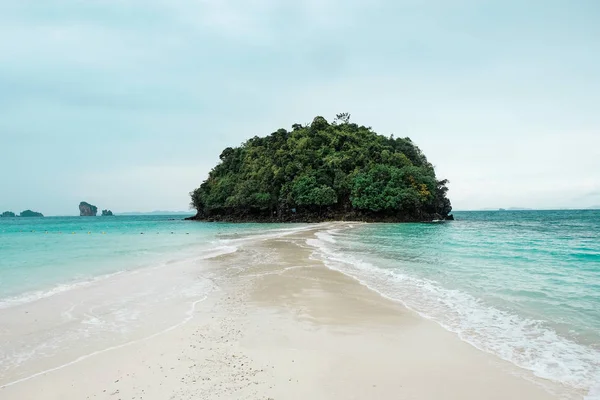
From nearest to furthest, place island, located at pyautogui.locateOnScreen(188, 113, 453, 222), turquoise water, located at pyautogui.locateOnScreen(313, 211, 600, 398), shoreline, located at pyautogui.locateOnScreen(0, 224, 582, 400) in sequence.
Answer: shoreline, located at pyautogui.locateOnScreen(0, 224, 582, 400) < turquoise water, located at pyautogui.locateOnScreen(313, 211, 600, 398) < island, located at pyautogui.locateOnScreen(188, 113, 453, 222)

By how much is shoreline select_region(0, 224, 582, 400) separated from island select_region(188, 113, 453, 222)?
48314 millimetres

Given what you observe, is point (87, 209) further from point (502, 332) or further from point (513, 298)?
point (502, 332)

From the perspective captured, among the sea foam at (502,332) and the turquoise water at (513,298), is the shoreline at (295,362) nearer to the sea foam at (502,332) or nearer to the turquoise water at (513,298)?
the sea foam at (502,332)

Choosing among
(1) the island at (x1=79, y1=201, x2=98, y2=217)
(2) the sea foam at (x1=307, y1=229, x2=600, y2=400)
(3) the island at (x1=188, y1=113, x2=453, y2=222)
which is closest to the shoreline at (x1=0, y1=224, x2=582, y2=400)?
(2) the sea foam at (x1=307, y1=229, x2=600, y2=400)

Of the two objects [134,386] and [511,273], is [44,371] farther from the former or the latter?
[511,273]

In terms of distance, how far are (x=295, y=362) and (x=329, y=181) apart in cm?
5582

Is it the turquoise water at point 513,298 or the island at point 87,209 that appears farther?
the island at point 87,209

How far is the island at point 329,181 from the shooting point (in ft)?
180

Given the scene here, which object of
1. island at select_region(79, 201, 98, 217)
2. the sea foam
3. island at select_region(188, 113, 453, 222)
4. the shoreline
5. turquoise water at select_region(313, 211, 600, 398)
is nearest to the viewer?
the shoreline

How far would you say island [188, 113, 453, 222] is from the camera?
54781mm

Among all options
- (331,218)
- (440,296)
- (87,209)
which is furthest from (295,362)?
(87,209)

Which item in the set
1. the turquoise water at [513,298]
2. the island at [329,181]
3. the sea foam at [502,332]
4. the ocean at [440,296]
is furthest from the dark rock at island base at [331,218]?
the sea foam at [502,332]

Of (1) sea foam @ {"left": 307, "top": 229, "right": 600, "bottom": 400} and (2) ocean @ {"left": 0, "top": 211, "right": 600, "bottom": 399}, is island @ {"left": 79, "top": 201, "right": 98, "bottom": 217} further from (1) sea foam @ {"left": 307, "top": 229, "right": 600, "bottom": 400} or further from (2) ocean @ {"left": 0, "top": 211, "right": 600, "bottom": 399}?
(1) sea foam @ {"left": 307, "top": 229, "right": 600, "bottom": 400}

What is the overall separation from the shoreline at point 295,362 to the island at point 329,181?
A: 159 feet
